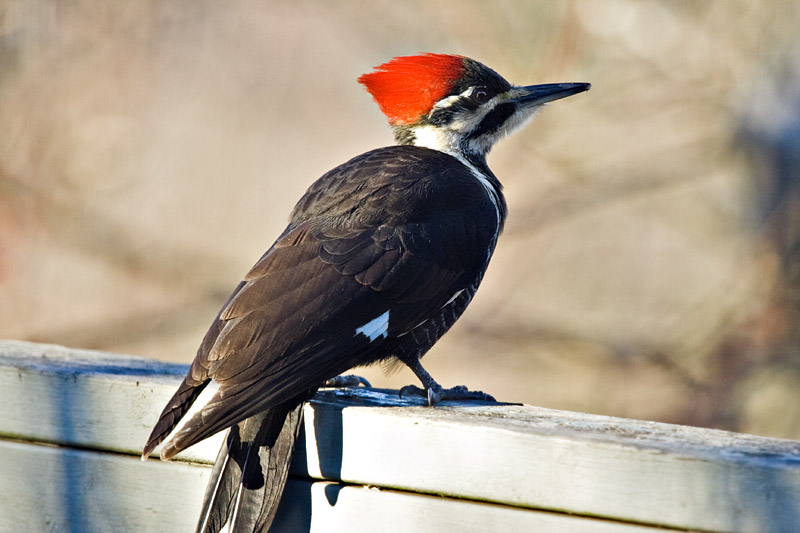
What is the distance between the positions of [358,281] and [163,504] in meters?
0.61

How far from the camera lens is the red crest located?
316cm

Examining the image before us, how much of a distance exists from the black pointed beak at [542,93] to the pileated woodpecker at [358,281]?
0.02m

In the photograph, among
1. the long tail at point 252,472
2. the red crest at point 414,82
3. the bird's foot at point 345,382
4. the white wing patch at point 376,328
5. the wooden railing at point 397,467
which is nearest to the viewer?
the wooden railing at point 397,467

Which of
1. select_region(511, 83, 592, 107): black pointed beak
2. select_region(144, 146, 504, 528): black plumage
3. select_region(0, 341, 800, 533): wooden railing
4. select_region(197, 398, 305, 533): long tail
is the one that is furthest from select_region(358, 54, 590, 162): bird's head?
select_region(197, 398, 305, 533): long tail

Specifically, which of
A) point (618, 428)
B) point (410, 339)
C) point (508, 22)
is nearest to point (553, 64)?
point (508, 22)

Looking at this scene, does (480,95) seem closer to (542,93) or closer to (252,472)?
(542,93)

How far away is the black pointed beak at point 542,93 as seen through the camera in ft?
11.0

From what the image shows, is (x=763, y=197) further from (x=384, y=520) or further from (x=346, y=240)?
(x=384, y=520)

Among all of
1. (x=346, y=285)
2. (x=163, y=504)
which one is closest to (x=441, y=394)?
(x=346, y=285)

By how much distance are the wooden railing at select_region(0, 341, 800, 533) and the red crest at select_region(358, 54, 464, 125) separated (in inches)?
45.1

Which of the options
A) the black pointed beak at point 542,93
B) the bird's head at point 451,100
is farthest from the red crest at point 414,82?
the black pointed beak at point 542,93

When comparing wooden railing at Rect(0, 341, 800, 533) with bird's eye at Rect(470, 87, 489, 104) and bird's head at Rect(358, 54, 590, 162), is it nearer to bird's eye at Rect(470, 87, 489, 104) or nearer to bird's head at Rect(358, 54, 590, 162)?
bird's head at Rect(358, 54, 590, 162)

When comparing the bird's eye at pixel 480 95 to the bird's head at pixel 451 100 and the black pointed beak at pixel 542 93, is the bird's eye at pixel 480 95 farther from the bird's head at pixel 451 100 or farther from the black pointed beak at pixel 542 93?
the black pointed beak at pixel 542 93

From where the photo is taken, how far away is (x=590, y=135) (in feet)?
16.2
